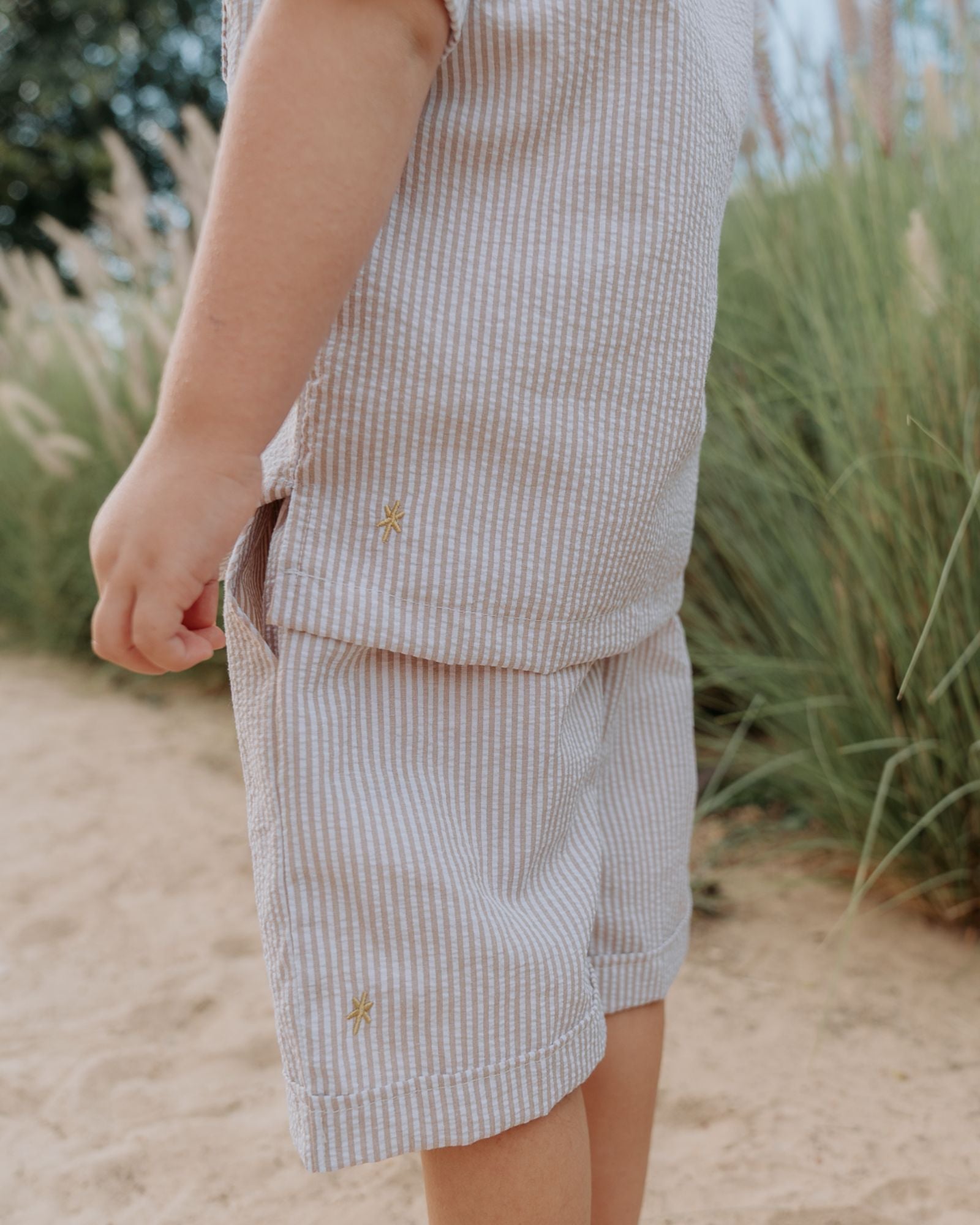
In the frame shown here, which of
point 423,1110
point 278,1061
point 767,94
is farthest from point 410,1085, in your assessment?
point 767,94

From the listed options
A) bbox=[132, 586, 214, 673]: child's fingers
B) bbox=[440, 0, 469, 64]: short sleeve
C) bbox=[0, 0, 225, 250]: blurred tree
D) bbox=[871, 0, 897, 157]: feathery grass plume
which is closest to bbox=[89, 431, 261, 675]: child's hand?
bbox=[132, 586, 214, 673]: child's fingers

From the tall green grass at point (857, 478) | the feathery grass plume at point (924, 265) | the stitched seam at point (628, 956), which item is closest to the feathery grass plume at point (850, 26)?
the tall green grass at point (857, 478)

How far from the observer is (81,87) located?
38.0 feet

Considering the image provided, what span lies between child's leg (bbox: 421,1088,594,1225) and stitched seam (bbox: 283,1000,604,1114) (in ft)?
0.14

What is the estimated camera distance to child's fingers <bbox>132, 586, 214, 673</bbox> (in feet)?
1.77

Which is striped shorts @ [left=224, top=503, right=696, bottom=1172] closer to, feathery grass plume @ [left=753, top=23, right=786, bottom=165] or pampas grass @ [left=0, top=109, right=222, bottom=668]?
feathery grass plume @ [left=753, top=23, right=786, bottom=165]

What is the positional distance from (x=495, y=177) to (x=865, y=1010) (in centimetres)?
111

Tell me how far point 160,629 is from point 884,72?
130 cm

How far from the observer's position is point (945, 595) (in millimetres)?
1353

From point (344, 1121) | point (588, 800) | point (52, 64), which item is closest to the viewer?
point (344, 1121)

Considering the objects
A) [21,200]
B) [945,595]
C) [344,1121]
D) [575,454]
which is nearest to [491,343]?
[575,454]

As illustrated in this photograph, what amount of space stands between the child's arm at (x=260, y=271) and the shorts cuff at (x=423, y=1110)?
25 centimetres

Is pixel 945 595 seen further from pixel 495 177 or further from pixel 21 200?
pixel 21 200

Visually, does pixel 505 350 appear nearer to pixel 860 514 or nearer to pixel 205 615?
pixel 205 615
